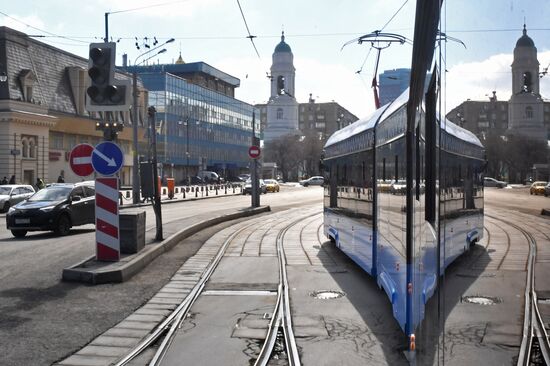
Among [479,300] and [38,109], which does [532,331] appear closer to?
[479,300]

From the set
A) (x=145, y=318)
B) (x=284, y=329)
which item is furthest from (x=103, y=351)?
(x=284, y=329)

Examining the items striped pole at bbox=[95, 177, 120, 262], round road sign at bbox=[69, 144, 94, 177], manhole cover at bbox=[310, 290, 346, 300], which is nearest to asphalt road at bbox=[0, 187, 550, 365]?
striped pole at bbox=[95, 177, 120, 262]

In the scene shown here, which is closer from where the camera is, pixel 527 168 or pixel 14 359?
pixel 527 168

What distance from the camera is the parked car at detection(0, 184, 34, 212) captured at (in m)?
30.6

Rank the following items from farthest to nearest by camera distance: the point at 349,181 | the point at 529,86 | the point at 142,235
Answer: the point at 142,235 → the point at 349,181 → the point at 529,86

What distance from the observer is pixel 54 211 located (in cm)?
1795

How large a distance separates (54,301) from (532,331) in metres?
6.92

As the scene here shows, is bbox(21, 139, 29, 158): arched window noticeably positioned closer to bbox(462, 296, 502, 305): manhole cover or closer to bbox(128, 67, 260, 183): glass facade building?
bbox(128, 67, 260, 183): glass facade building

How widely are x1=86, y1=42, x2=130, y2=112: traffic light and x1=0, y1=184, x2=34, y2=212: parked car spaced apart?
22.2 m

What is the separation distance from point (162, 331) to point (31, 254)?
7457 mm

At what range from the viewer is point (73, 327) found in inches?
275

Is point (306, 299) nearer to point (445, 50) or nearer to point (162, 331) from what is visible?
point (162, 331)

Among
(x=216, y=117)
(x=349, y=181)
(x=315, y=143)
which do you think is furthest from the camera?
(x=216, y=117)

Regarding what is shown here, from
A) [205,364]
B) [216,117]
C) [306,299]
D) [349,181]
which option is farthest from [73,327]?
[216,117]
